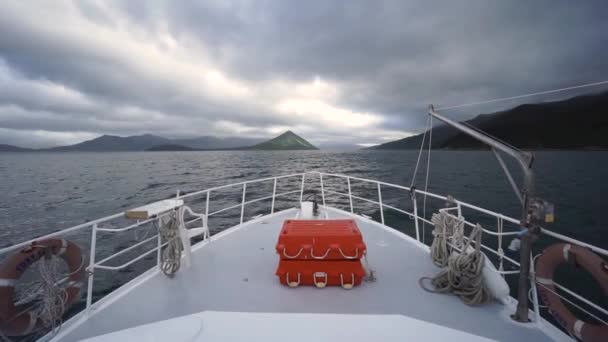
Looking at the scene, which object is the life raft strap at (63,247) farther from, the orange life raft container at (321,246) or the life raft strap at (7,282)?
the orange life raft container at (321,246)

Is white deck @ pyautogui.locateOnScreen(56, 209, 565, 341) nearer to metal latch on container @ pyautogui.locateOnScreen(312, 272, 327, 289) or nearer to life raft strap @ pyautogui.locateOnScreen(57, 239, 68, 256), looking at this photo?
metal latch on container @ pyautogui.locateOnScreen(312, 272, 327, 289)

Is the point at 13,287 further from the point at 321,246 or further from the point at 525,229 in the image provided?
the point at 525,229

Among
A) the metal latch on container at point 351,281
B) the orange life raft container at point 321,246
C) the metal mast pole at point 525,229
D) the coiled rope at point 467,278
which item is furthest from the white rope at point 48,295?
the metal mast pole at point 525,229

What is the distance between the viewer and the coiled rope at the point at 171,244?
2850mm

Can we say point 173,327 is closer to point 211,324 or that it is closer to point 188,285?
point 211,324

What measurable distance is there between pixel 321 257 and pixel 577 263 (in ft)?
6.49

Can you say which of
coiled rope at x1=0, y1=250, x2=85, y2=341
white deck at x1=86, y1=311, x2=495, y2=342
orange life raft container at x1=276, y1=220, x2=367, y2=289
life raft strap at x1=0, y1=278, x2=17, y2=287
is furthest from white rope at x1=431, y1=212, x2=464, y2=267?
life raft strap at x1=0, y1=278, x2=17, y2=287

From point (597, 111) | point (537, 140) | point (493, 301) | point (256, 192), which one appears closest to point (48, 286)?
point (493, 301)

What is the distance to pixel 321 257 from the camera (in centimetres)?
256

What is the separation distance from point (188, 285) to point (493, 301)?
303cm

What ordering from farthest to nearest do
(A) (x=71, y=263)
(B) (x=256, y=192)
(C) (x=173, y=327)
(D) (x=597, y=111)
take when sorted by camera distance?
(D) (x=597, y=111), (B) (x=256, y=192), (A) (x=71, y=263), (C) (x=173, y=327)

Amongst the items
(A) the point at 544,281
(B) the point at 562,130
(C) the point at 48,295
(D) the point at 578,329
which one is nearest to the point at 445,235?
(A) the point at 544,281

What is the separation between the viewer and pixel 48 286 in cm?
191

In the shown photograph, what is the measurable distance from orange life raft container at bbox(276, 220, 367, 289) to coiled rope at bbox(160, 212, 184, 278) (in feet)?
3.95
